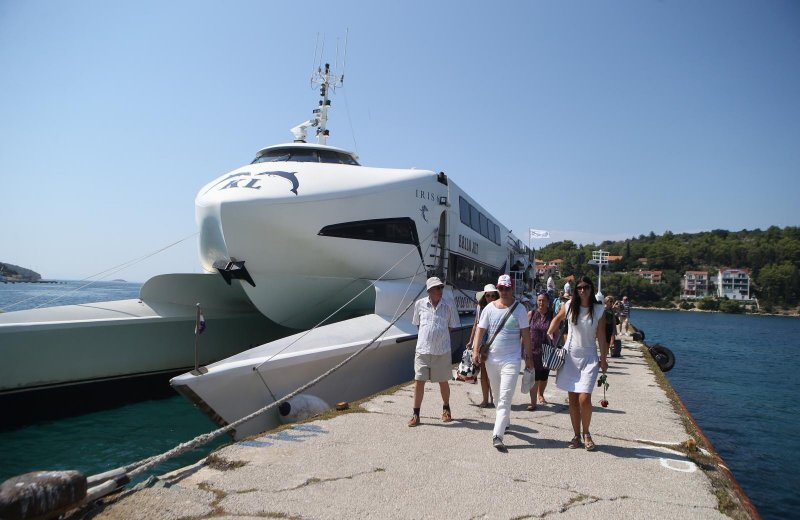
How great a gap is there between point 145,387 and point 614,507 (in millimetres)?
10249

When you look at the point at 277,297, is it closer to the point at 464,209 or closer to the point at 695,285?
the point at 464,209

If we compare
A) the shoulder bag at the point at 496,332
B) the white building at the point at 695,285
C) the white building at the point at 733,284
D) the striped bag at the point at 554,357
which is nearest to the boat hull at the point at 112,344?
the shoulder bag at the point at 496,332

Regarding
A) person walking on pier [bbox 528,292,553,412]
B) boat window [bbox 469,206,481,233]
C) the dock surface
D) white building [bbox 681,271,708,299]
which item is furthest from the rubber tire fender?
white building [bbox 681,271,708,299]

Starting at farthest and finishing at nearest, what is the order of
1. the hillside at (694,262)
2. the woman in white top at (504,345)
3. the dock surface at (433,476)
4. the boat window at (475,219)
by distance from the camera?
the hillside at (694,262)
the boat window at (475,219)
the woman in white top at (504,345)
the dock surface at (433,476)

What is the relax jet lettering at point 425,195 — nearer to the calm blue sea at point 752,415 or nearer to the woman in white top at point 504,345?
the woman in white top at point 504,345

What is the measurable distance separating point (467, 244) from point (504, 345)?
872cm

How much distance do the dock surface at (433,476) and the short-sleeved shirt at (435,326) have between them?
2.81 feet

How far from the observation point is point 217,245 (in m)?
9.52

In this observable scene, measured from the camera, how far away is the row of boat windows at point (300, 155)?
35.0 ft

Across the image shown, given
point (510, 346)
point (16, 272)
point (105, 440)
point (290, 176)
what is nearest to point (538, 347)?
point (510, 346)

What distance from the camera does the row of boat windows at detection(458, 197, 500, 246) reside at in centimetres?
1338

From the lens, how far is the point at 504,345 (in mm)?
5129

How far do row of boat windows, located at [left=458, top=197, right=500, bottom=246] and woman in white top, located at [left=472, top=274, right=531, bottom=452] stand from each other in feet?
26.1

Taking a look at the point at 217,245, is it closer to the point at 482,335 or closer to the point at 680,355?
the point at 482,335
